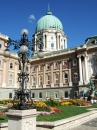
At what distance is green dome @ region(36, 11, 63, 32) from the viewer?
206ft

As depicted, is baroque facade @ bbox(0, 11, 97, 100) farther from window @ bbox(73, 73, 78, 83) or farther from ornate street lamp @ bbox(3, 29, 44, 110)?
ornate street lamp @ bbox(3, 29, 44, 110)

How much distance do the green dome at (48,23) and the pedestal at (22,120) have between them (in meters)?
58.4

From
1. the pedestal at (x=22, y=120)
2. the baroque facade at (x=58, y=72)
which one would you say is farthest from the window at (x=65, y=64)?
the pedestal at (x=22, y=120)

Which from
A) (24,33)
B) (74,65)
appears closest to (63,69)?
(74,65)

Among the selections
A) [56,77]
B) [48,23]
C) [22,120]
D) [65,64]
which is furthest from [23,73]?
[48,23]

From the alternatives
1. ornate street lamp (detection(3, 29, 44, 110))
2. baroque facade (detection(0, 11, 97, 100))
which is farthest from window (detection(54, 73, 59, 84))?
ornate street lamp (detection(3, 29, 44, 110))

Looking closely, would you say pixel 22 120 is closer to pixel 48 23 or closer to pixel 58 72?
pixel 58 72

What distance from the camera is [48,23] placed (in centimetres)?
6297

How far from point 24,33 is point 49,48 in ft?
167

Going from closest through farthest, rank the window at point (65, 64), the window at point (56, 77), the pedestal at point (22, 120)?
the pedestal at point (22, 120)
the window at point (65, 64)
the window at point (56, 77)

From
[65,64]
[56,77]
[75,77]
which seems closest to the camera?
[75,77]

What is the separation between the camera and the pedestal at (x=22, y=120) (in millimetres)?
6163

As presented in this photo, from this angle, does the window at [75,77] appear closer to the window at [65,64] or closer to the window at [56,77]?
the window at [65,64]

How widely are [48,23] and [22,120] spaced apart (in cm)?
5971
